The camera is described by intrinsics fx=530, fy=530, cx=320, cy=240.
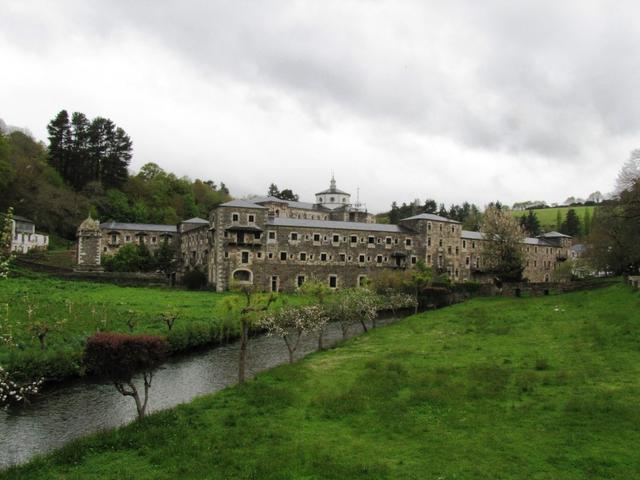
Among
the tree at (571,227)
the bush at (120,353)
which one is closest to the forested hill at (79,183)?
the bush at (120,353)

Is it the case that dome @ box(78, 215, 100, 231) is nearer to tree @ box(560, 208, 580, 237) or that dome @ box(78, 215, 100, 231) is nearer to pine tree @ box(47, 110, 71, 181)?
pine tree @ box(47, 110, 71, 181)

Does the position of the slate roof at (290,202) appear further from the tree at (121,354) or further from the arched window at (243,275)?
the tree at (121,354)

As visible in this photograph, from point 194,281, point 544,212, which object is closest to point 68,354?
point 194,281

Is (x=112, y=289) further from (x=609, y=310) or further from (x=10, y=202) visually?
(x=609, y=310)

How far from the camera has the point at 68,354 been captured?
91.9 ft

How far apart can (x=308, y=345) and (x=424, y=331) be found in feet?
28.9

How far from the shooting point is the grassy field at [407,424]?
14.5 m

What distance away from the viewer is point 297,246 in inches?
2793

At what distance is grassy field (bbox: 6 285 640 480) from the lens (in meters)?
14.5

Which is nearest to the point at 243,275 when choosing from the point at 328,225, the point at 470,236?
the point at 328,225

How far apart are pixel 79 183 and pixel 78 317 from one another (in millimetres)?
65609

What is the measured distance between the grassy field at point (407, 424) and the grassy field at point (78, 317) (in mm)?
7507

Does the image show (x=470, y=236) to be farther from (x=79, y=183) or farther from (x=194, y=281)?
(x=79, y=183)

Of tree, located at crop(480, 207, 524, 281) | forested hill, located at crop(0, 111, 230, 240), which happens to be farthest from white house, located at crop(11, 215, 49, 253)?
tree, located at crop(480, 207, 524, 281)
